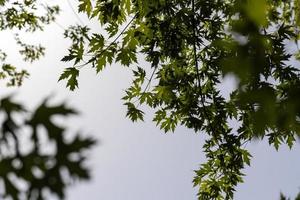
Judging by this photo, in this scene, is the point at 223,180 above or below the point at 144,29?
below

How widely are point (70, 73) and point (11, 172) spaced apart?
3.49m

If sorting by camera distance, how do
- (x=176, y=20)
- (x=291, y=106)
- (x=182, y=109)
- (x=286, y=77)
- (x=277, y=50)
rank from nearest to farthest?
(x=291, y=106), (x=277, y=50), (x=286, y=77), (x=176, y=20), (x=182, y=109)

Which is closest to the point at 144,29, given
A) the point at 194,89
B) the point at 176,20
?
the point at 176,20

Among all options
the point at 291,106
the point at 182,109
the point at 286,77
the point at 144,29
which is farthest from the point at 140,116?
the point at 291,106

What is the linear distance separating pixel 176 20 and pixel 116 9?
752 mm

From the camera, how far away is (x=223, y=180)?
19.4 ft

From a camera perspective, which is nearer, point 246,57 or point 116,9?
point 246,57

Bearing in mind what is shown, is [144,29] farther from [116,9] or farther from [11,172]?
[11,172]

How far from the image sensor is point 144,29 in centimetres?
539

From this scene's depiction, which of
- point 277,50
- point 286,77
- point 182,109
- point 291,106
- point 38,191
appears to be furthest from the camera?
point 182,109

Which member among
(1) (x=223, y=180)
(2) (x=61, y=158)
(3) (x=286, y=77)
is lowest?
(2) (x=61, y=158)

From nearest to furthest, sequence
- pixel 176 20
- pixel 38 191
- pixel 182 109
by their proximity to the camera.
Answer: pixel 38 191
pixel 176 20
pixel 182 109

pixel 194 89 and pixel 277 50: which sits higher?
pixel 194 89

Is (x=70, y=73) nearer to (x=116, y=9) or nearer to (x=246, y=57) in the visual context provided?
(x=116, y=9)
